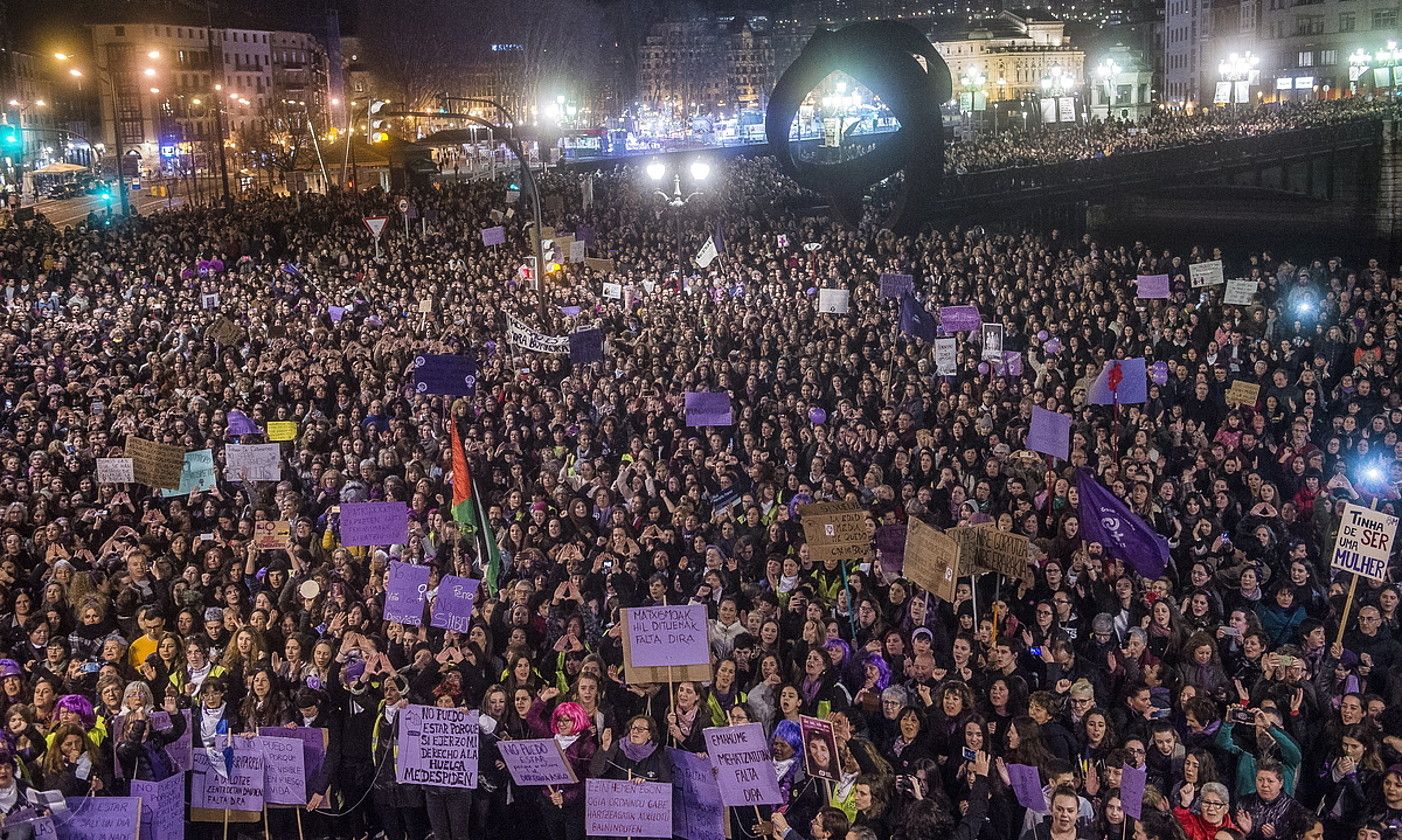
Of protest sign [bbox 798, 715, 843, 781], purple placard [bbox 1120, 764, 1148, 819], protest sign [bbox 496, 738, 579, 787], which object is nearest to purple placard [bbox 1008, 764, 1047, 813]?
purple placard [bbox 1120, 764, 1148, 819]

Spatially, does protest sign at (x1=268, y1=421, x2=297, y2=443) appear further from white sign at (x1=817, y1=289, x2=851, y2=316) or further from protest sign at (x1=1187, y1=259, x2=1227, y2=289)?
protest sign at (x1=1187, y1=259, x2=1227, y2=289)

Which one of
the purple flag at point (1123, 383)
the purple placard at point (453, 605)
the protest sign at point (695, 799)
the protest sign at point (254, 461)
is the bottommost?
the protest sign at point (695, 799)

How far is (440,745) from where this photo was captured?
768 cm

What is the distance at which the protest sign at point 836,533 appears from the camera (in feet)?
31.4

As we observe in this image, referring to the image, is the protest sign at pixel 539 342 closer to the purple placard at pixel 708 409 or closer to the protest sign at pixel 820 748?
the purple placard at pixel 708 409

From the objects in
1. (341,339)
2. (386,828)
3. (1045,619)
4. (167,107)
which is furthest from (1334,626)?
(167,107)

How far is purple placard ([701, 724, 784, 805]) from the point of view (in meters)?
7.23

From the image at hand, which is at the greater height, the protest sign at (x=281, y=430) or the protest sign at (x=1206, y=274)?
the protest sign at (x=1206, y=274)

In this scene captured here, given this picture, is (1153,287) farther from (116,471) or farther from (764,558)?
(116,471)

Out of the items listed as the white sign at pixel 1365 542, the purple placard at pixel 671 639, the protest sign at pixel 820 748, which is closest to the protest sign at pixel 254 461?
the purple placard at pixel 671 639

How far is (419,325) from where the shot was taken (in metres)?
19.3

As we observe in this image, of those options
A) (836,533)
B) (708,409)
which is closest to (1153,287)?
(708,409)

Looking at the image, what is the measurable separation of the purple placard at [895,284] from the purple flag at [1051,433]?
5801 mm

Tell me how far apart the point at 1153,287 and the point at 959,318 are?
2.73 meters
